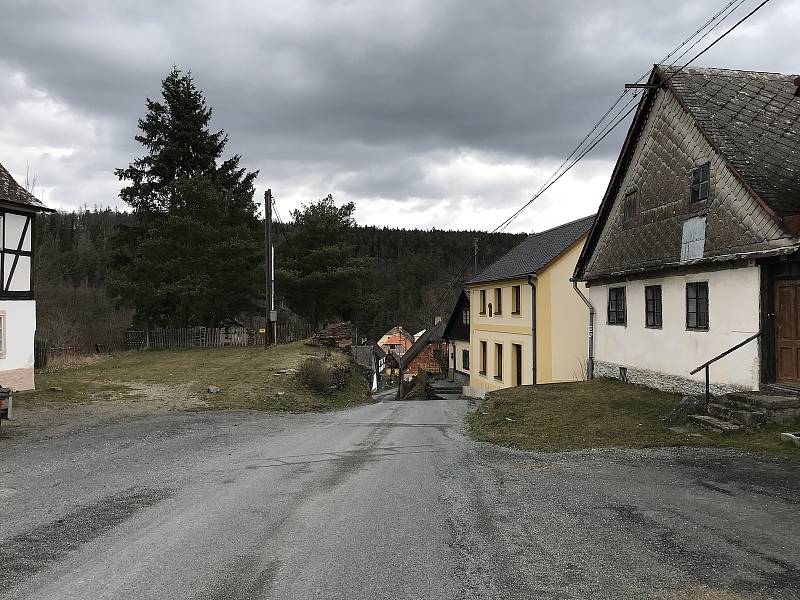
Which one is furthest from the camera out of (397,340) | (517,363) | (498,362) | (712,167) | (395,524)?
(397,340)

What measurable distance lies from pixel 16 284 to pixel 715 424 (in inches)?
786

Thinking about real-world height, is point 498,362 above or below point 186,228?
below

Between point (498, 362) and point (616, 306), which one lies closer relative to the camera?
point (616, 306)

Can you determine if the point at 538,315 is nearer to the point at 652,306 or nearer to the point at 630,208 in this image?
the point at 630,208

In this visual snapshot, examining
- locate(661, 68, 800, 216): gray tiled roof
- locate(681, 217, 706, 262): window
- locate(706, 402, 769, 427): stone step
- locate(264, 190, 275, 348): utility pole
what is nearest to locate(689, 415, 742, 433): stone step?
locate(706, 402, 769, 427): stone step

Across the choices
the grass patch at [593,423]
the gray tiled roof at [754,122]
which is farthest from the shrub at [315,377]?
the gray tiled roof at [754,122]

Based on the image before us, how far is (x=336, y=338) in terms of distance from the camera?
28.2 meters

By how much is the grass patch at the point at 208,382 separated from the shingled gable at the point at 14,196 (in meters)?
5.86

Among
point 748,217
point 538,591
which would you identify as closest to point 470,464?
point 538,591

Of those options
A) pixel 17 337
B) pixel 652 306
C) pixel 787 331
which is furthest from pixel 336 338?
pixel 787 331

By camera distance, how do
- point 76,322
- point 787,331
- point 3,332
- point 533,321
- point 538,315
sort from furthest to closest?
point 76,322
point 533,321
point 538,315
point 3,332
point 787,331

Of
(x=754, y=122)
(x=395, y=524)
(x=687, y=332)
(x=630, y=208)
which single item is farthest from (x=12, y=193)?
(x=754, y=122)

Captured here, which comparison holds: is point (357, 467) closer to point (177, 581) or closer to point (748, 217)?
point (177, 581)

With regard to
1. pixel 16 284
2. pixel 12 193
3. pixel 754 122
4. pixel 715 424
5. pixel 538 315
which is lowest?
pixel 715 424
